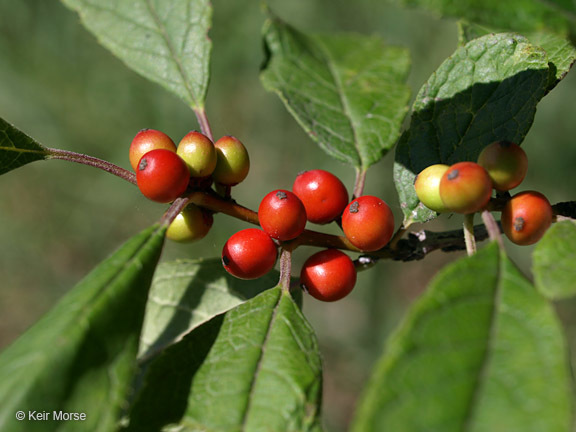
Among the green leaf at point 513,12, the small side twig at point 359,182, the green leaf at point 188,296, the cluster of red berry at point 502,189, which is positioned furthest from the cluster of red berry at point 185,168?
the green leaf at point 513,12

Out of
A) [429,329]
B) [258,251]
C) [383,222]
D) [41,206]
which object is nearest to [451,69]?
[383,222]

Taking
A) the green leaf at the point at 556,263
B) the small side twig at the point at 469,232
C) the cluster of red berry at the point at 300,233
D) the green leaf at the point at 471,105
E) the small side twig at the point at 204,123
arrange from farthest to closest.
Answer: the small side twig at the point at 204,123 → the green leaf at the point at 471,105 → the cluster of red berry at the point at 300,233 → the small side twig at the point at 469,232 → the green leaf at the point at 556,263

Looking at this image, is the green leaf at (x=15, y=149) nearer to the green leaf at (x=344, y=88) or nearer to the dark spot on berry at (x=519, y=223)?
the green leaf at (x=344, y=88)

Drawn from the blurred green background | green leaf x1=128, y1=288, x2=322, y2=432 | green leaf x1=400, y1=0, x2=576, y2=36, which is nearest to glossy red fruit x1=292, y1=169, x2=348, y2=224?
green leaf x1=128, y1=288, x2=322, y2=432

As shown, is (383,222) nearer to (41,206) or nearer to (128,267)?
(128,267)

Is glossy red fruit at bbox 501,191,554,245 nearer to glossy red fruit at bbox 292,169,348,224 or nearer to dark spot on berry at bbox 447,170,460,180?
dark spot on berry at bbox 447,170,460,180

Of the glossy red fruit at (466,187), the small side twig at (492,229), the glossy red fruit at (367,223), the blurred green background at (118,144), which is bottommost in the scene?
the small side twig at (492,229)
